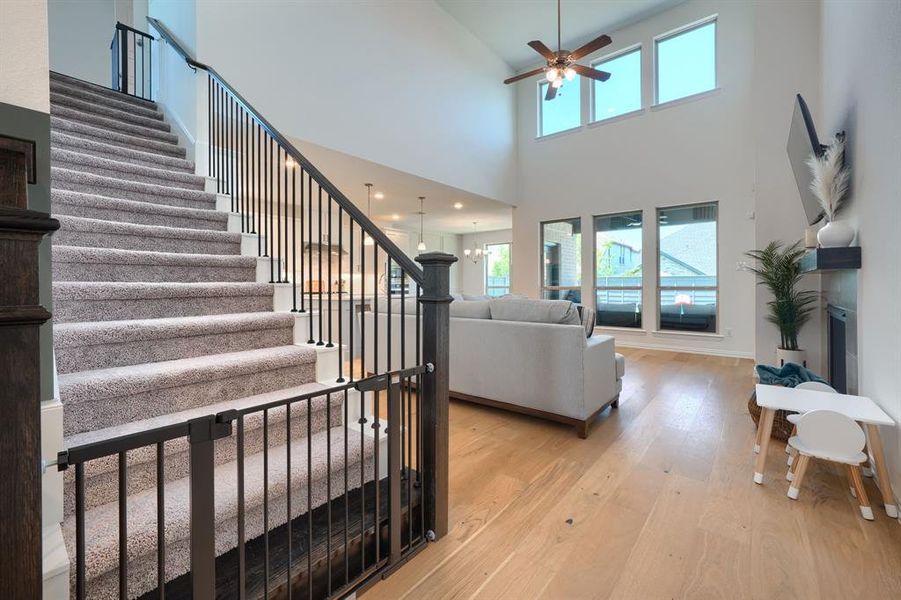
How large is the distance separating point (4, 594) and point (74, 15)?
7.81m

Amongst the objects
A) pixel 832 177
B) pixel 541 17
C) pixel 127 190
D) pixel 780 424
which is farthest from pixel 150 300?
pixel 541 17

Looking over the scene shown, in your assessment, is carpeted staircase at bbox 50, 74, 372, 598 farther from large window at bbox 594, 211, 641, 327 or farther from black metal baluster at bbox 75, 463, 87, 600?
large window at bbox 594, 211, 641, 327

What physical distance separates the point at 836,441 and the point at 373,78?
5585mm

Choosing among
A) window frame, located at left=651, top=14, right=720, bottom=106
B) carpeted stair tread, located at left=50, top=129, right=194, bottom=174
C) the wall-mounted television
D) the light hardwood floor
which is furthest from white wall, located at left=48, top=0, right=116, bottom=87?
window frame, located at left=651, top=14, right=720, bottom=106

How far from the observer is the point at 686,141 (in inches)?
244

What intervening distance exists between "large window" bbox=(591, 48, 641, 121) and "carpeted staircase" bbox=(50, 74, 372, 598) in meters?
6.74

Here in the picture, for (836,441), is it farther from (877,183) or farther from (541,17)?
(541,17)

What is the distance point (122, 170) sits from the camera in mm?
2740

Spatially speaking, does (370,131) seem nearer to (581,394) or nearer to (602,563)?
(581,394)

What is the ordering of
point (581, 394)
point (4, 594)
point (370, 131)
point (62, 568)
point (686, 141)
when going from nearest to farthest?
point (4, 594) < point (62, 568) < point (581, 394) < point (370, 131) < point (686, 141)

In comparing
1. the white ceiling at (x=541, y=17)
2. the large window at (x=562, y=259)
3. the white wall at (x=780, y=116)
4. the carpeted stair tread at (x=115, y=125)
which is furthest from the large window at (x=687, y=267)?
the carpeted stair tread at (x=115, y=125)

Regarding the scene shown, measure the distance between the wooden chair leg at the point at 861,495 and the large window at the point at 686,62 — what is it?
6270mm

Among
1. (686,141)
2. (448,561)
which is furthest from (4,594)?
(686,141)

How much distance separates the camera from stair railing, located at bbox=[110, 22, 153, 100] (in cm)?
457
